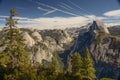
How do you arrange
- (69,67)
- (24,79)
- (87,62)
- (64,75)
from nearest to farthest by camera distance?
(24,79)
(64,75)
(87,62)
(69,67)

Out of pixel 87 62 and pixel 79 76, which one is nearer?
pixel 79 76

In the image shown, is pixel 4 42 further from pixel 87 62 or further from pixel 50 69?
pixel 87 62

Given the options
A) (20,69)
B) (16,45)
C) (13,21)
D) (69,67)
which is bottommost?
(69,67)

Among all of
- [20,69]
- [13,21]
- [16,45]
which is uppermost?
[13,21]

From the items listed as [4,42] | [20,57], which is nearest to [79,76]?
[20,57]

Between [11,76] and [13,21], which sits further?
[13,21]

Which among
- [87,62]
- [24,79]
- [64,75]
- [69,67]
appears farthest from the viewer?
[69,67]

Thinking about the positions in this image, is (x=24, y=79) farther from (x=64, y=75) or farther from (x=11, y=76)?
(x=64, y=75)

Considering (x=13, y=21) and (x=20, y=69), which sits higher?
(x=13, y=21)

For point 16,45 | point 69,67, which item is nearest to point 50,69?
point 16,45
